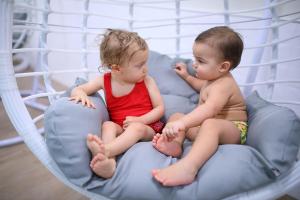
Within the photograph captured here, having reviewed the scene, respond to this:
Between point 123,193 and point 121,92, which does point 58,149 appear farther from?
point 121,92

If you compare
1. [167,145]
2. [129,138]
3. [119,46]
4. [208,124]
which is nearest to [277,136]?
[208,124]

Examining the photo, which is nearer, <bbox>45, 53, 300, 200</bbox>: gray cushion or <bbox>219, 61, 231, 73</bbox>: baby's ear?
<bbox>45, 53, 300, 200</bbox>: gray cushion

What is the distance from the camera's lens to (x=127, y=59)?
892mm

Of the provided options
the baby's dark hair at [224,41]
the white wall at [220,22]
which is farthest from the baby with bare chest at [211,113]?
the white wall at [220,22]

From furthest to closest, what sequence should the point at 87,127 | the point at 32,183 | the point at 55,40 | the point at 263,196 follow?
the point at 55,40 < the point at 32,183 < the point at 87,127 < the point at 263,196

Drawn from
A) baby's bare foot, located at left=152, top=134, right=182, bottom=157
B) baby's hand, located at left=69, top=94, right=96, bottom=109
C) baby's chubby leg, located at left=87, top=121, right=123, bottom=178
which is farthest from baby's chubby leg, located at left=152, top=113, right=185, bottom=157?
baby's hand, located at left=69, top=94, right=96, bottom=109

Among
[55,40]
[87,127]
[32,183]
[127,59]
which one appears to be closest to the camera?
[87,127]

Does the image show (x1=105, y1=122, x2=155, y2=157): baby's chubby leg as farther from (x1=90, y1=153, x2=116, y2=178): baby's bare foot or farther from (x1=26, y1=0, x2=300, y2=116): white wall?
(x1=26, y1=0, x2=300, y2=116): white wall

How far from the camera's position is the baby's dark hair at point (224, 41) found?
835 mm

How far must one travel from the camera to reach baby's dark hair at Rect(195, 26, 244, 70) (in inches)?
32.9

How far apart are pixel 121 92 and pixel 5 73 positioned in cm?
36

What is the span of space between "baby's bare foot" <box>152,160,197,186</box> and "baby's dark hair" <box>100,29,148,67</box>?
38 cm

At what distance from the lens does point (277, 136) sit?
721mm

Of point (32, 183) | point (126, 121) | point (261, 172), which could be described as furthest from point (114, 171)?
point (32, 183)
